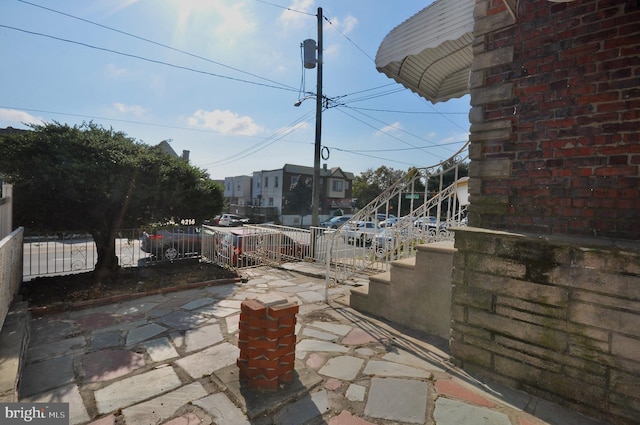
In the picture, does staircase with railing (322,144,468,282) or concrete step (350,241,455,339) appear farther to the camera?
staircase with railing (322,144,468,282)

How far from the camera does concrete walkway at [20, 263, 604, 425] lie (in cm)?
229

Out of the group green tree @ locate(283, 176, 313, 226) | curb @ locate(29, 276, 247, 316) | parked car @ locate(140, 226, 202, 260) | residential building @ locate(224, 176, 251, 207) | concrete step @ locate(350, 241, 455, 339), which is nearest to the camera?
concrete step @ locate(350, 241, 455, 339)

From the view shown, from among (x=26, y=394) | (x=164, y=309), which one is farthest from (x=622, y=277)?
(x=164, y=309)

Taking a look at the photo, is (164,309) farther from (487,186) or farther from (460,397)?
(487,186)

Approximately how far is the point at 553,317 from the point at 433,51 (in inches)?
135

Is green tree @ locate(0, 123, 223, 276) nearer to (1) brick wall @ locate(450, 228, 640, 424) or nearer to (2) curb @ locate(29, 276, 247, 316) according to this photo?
(2) curb @ locate(29, 276, 247, 316)

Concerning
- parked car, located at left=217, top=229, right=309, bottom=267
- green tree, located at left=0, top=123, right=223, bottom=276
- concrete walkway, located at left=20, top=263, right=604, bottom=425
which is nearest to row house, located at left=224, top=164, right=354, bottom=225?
parked car, located at left=217, top=229, right=309, bottom=267

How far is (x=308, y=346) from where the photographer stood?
136 inches

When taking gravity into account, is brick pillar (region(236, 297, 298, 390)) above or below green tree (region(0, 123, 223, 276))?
below

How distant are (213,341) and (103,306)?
96.6 inches

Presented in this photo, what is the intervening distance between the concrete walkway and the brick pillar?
11 cm

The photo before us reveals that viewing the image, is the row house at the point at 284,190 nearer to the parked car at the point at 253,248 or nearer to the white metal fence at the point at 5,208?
the parked car at the point at 253,248

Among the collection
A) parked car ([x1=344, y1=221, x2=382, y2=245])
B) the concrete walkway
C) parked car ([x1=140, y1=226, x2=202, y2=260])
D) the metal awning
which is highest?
the metal awning

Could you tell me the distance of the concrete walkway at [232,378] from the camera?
7.51 ft
